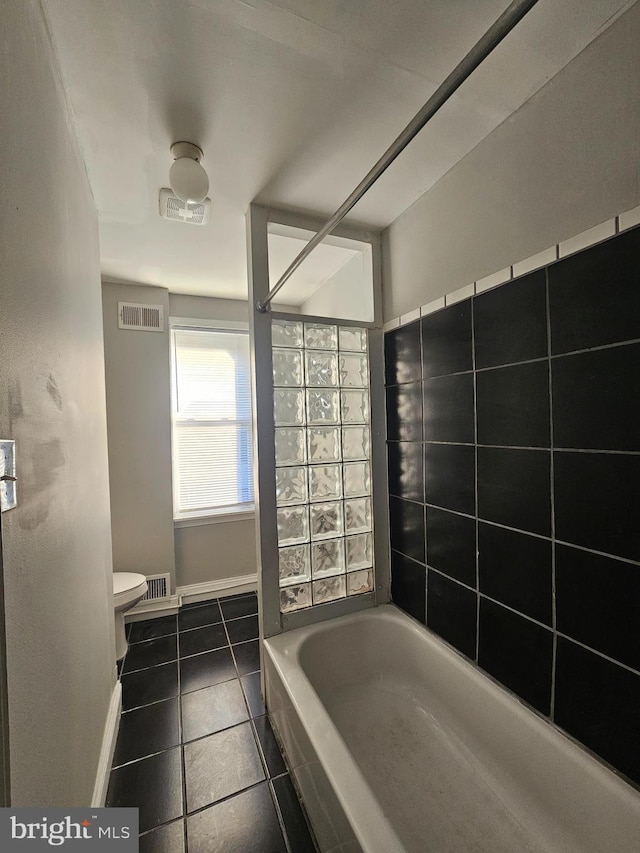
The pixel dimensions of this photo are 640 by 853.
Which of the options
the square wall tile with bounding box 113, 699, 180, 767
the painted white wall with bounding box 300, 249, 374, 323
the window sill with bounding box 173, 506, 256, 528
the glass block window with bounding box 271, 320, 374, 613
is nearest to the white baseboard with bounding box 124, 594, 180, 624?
the window sill with bounding box 173, 506, 256, 528

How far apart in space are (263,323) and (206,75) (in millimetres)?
823

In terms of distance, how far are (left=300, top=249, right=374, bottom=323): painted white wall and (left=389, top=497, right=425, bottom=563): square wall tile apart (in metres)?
1.00

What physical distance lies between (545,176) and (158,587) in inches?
118

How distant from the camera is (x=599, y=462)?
0.98m

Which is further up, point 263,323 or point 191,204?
point 191,204

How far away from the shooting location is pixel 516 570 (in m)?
1.21

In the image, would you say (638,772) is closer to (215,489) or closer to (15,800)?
(15,800)

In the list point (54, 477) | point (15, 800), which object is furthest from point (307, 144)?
point (15, 800)

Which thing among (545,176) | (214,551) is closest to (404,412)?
(545,176)

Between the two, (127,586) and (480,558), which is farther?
(127,586)

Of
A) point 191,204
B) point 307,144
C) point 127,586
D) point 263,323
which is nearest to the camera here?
point 307,144

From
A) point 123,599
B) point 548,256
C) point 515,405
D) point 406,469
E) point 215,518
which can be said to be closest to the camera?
point 548,256

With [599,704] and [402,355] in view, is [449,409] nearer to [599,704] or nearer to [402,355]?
[402,355]

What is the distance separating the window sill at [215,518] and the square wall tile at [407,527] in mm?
1147
